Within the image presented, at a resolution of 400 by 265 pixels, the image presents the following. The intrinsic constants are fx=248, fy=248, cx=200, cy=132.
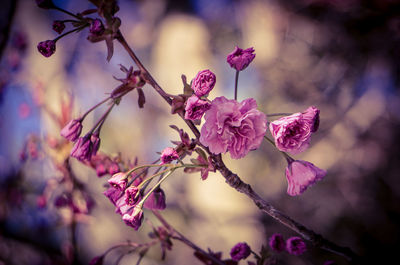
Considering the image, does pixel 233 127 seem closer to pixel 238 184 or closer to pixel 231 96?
pixel 238 184

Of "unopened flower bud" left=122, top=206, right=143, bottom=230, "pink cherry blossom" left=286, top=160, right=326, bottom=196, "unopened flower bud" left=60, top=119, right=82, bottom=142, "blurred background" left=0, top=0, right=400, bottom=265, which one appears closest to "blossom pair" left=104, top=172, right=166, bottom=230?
"unopened flower bud" left=122, top=206, right=143, bottom=230

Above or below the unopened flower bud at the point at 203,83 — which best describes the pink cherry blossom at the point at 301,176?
below

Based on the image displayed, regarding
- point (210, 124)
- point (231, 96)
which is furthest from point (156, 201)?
point (231, 96)

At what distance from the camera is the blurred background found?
55.8 inches

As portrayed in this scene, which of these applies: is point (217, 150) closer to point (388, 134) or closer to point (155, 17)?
point (388, 134)

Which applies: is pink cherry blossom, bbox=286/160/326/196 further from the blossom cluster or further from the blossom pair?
the blossom pair

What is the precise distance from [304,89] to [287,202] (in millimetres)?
710

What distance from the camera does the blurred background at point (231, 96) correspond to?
4.65 ft

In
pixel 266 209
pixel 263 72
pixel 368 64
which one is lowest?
pixel 368 64

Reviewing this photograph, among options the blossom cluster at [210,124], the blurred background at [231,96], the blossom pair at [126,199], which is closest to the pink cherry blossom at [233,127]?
the blossom cluster at [210,124]

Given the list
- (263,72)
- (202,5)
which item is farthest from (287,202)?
(202,5)

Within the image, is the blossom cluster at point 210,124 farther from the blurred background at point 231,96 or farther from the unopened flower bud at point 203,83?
the blurred background at point 231,96

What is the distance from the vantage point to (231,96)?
1560mm

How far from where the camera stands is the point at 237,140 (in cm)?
36
